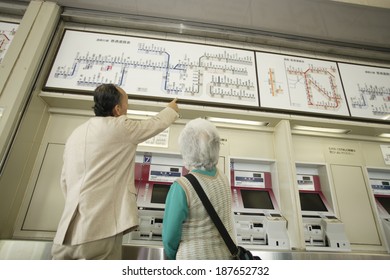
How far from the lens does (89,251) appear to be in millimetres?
957

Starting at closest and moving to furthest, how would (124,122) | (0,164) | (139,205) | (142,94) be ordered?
(124,122)
(0,164)
(139,205)
(142,94)

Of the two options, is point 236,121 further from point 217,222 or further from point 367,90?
Answer: point 367,90

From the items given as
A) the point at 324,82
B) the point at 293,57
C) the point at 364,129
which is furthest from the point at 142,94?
the point at 364,129

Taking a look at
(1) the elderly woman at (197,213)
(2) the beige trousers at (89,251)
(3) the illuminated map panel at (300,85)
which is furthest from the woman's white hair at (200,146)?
(3) the illuminated map panel at (300,85)

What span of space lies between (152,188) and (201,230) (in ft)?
3.38

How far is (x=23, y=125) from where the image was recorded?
174 centimetres

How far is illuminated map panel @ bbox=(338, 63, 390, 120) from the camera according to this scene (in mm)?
2283

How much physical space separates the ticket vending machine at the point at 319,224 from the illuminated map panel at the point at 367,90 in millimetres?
1009

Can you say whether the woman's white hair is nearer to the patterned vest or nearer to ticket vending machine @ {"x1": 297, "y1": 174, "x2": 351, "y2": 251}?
the patterned vest

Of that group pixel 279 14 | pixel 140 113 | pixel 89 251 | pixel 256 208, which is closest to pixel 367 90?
pixel 279 14

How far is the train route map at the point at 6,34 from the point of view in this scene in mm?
2046

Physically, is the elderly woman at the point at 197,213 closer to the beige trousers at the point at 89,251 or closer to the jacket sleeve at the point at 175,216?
the jacket sleeve at the point at 175,216

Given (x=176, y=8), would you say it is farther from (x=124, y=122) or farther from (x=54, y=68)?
(x=124, y=122)
